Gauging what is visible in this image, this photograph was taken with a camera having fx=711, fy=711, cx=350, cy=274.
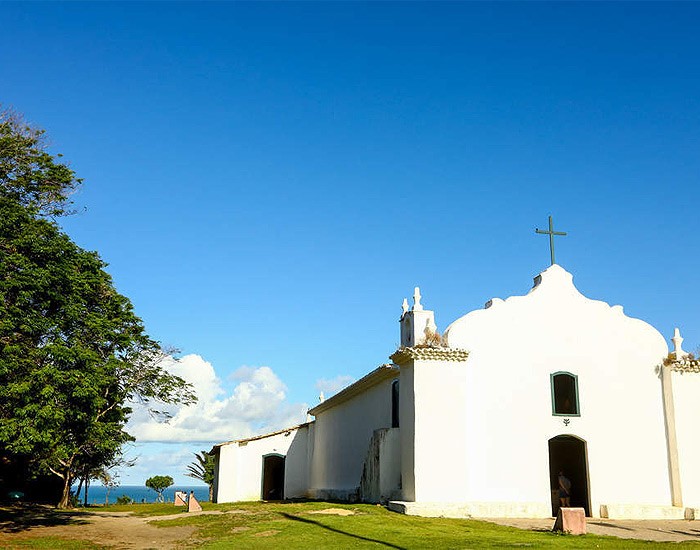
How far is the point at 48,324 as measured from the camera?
20016mm

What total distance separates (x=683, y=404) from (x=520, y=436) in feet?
18.5

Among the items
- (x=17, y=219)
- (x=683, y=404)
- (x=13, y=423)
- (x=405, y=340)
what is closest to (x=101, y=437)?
(x=13, y=423)

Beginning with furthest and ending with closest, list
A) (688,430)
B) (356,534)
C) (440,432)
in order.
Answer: (688,430) → (440,432) → (356,534)

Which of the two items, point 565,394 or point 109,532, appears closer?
point 109,532

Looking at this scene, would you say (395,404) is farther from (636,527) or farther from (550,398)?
(636,527)

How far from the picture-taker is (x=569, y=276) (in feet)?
78.3

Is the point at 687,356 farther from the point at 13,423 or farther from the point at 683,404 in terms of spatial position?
the point at 13,423

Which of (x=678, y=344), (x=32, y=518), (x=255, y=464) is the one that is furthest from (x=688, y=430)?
(x=32, y=518)

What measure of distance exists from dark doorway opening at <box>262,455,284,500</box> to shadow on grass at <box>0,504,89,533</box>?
1010cm

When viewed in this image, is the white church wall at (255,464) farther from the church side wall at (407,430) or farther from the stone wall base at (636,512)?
the stone wall base at (636,512)

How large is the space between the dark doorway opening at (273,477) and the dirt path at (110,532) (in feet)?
37.7

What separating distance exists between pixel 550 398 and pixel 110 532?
13567mm

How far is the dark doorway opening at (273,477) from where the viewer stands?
3484 centimetres

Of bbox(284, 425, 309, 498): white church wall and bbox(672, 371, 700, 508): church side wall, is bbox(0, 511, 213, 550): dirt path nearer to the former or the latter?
bbox(284, 425, 309, 498): white church wall
